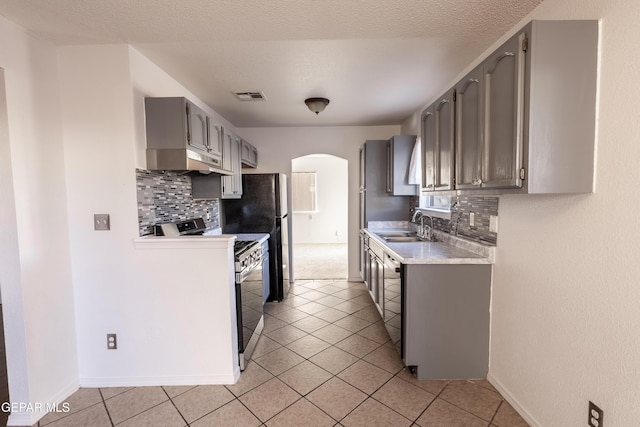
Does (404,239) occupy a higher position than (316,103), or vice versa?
(316,103)

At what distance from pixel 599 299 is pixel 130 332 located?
276 cm

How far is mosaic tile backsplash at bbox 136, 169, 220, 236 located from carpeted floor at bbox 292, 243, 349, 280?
240cm

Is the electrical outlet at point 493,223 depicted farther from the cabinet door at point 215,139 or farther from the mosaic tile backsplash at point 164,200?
the mosaic tile backsplash at point 164,200

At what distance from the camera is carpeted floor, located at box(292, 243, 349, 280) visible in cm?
529

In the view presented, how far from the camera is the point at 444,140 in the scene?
225 cm

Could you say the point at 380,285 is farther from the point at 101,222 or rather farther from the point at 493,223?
the point at 101,222

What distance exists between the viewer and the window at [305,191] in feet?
26.6

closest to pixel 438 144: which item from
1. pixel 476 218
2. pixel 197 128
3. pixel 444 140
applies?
pixel 444 140

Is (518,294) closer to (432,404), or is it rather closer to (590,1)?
(432,404)

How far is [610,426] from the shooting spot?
4.32ft

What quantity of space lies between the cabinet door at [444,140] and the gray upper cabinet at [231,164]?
1.97 metres

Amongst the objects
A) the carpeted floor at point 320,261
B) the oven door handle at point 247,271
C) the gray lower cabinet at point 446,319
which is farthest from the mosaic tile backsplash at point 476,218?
the carpeted floor at point 320,261

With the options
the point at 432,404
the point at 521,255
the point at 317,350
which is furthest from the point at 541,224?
the point at 317,350

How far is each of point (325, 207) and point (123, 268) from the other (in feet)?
20.5
